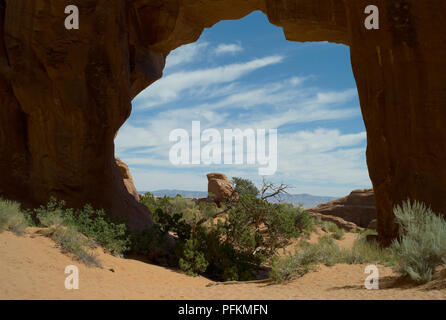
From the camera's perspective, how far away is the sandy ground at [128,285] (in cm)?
565

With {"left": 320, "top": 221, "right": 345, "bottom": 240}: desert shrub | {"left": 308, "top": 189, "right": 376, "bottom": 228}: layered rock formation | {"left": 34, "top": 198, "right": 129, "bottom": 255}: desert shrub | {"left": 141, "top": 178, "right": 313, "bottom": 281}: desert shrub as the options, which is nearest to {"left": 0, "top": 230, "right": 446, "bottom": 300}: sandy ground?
{"left": 34, "top": 198, "right": 129, "bottom": 255}: desert shrub

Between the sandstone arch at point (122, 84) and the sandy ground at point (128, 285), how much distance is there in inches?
156

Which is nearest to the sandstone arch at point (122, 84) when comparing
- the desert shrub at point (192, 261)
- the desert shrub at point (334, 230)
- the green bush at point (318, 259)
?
the green bush at point (318, 259)

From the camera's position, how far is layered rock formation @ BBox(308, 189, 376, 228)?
3186cm

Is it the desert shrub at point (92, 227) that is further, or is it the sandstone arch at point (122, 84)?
the desert shrub at point (92, 227)

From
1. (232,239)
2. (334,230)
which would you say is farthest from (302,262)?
(334,230)

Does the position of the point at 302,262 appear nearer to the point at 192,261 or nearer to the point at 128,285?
the point at 128,285

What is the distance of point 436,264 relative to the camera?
20.7 feet

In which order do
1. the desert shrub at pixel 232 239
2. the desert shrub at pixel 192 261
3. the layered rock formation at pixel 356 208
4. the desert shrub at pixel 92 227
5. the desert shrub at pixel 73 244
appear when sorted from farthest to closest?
the layered rock formation at pixel 356 208, the desert shrub at pixel 232 239, the desert shrub at pixel 192 261, the desert shrub at pixel 92 227, the desert shrub at pixel 73 244

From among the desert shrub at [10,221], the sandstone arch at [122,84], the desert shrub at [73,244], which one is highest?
the sandstone arch at [122,84]

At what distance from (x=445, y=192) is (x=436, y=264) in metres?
3.85

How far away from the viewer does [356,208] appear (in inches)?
1296

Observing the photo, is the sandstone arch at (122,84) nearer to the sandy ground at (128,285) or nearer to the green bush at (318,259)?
the green bush at (318,259)
